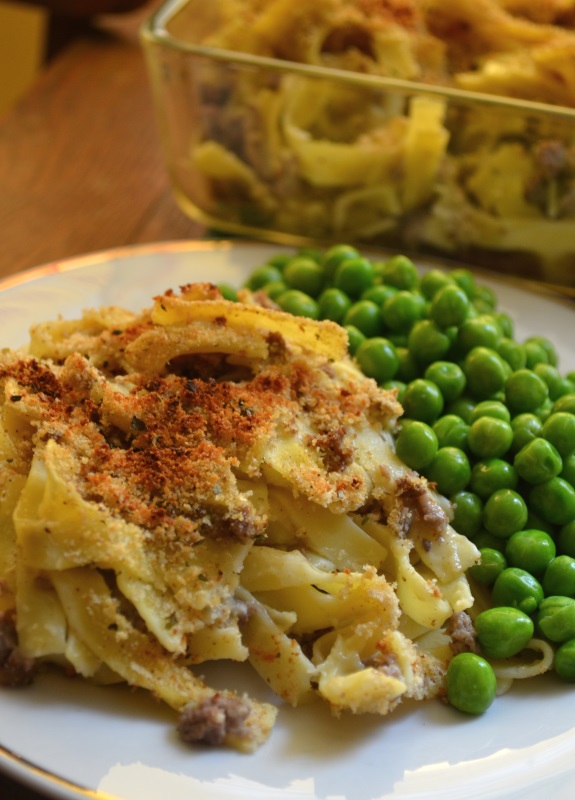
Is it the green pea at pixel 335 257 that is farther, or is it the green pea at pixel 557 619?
the green pea at pixel 335 257

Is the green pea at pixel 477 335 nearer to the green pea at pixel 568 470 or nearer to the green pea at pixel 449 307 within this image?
the green pea at pixel 449 307

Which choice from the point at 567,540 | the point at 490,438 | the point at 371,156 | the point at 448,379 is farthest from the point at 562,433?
the point at 371,156

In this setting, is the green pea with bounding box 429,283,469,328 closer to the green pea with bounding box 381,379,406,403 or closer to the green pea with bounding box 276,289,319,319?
the green pea with bounding box 381,379,406,403

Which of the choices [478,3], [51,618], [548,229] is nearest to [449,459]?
[51,618]

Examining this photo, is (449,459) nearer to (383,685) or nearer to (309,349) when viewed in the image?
(309,349)

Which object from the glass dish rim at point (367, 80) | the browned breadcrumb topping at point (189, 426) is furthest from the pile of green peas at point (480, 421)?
the glass dish rim at point (367, 80)

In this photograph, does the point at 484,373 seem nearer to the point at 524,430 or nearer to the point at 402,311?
the point at 524,430

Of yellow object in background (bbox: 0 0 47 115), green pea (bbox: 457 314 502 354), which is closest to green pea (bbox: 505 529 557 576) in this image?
green pea (bbox: 457 314 502 354)
